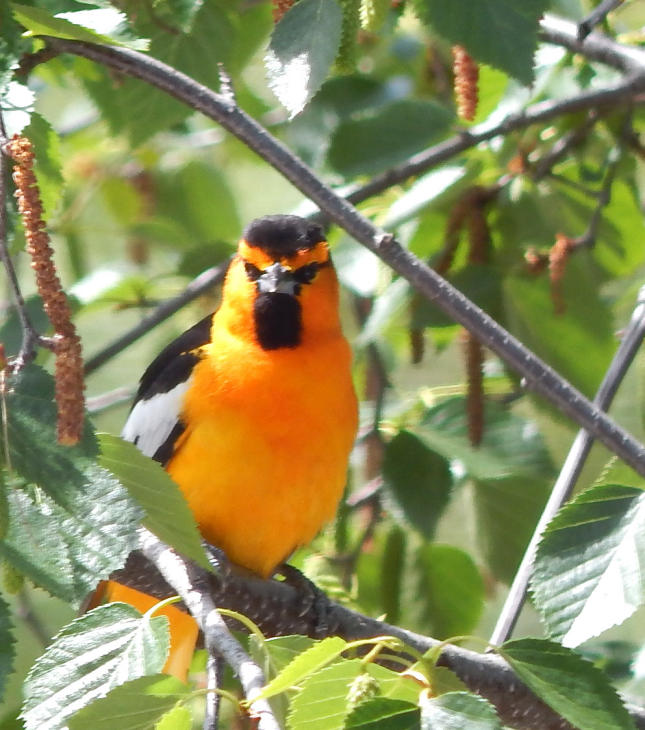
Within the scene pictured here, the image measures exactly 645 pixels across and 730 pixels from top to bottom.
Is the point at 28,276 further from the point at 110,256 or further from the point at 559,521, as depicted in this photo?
the point at 559,521

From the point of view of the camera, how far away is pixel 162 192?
14.3ft

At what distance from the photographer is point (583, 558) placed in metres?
1.79

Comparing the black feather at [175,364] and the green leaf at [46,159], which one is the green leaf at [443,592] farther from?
the green leaf at [46,159]

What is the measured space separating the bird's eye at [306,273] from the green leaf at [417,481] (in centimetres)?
42

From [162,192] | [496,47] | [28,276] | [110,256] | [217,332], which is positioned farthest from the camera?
[28,276]

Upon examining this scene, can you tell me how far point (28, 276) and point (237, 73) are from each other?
303cm

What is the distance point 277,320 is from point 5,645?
1.44 metres

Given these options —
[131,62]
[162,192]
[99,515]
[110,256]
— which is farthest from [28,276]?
[99,515]

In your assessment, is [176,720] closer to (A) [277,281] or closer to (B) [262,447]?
(B) [262,447]

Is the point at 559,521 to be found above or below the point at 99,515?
below

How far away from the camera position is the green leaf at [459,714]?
1.30m

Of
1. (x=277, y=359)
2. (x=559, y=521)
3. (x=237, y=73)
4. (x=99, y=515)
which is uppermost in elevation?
(x=237, y=73)

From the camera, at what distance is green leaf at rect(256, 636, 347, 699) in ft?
4.29

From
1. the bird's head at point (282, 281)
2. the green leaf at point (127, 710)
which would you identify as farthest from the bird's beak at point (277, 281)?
the green leaf at point (127, 710)
